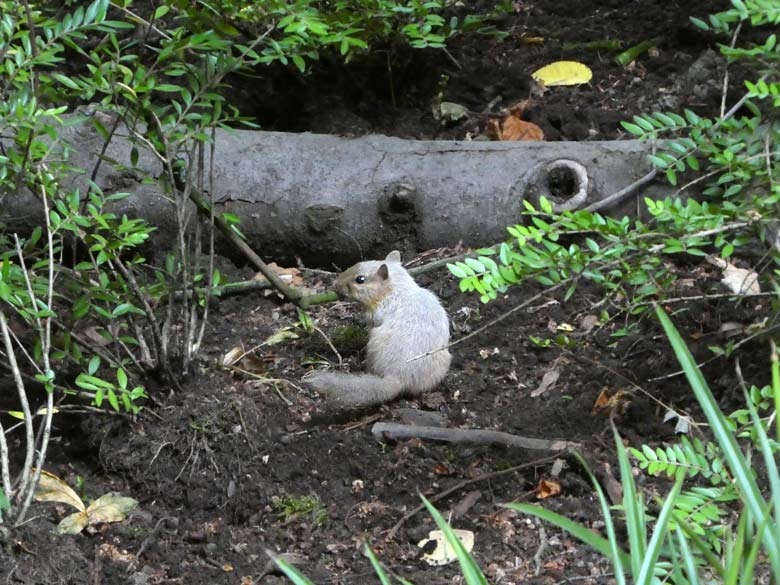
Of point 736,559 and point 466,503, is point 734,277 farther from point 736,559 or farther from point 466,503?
point 736,559

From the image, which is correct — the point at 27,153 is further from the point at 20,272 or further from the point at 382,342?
the point at 382,342

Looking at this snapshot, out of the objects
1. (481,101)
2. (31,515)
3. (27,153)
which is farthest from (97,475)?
(481,101)

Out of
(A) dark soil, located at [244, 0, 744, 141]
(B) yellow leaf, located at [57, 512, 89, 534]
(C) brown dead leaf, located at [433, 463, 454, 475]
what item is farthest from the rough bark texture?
(B) yellow leaf, located at [57, 512, 89, 534]

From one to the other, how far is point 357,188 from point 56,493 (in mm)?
2266

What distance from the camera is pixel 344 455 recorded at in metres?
3.65

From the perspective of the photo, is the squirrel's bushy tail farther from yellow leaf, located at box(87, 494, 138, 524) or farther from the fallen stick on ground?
yellow leaf, located at box(87, 494, 138, 524)

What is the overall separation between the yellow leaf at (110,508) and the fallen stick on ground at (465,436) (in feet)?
3.05

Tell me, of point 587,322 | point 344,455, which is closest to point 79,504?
point 344,455

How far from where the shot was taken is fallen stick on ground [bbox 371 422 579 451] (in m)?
3.54

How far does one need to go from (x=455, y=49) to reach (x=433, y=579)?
3999mm

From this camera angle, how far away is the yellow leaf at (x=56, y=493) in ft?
11.0

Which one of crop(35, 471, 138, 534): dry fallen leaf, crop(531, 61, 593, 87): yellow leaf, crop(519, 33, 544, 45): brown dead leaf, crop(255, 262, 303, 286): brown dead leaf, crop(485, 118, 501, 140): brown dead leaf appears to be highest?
crop(519, 33, 544, 45): brown dead leaf

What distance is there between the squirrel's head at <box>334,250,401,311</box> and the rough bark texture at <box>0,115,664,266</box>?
1.29ft

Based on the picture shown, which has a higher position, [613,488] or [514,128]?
[514,128]
